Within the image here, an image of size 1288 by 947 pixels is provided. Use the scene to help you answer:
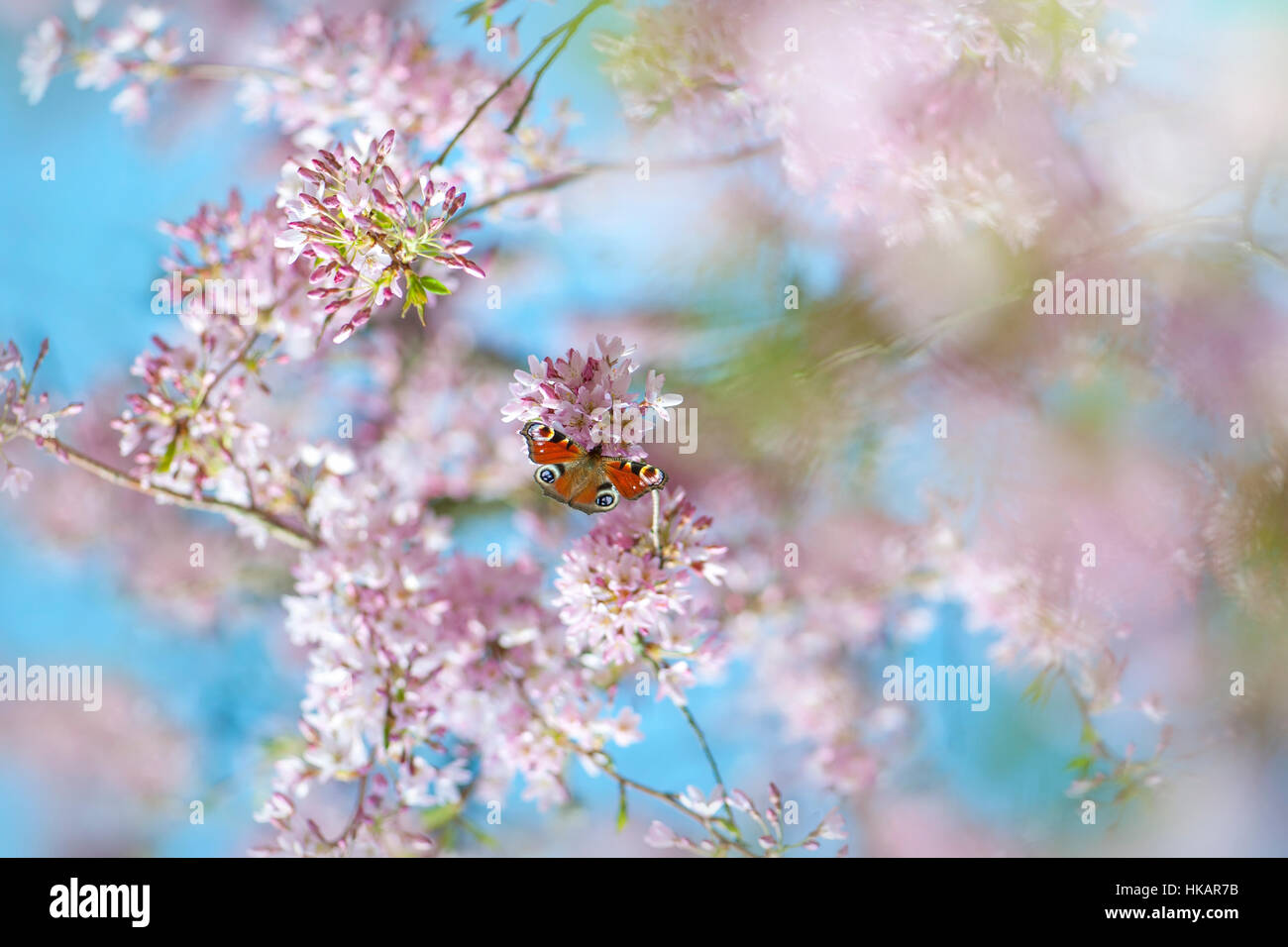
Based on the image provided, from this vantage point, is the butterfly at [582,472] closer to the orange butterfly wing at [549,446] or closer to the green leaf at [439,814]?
the orange butterfly wing at [549,446]

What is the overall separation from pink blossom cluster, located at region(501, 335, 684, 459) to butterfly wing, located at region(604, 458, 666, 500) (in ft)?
0.04

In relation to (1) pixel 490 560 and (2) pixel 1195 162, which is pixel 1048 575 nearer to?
(2) pixel 1195 162

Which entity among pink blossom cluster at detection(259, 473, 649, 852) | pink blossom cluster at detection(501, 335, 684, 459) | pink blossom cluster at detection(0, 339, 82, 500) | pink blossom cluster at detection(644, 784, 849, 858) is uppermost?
pink blossom cluster at detection(0, 339, 82, 500)

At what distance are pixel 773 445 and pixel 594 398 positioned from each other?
0.42 metres

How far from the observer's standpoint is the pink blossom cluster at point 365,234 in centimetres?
67

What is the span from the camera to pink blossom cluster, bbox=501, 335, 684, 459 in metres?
0.67

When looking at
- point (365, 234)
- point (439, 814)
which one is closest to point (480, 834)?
point (439, 814)

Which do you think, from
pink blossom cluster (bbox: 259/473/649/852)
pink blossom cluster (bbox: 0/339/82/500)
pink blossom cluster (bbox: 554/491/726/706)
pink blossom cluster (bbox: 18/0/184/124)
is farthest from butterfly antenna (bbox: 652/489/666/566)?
pink blossom cluster (bbox: 18/0/184/124)

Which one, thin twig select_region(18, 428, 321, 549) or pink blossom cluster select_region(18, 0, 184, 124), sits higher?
pink blossom cluster select_region(18, 0, 184, 124)

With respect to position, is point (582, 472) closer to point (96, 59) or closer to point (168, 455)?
point (168, 455)

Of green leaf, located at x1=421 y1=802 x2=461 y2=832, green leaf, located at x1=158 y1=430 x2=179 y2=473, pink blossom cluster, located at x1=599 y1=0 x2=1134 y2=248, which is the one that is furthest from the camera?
green leaf, located at x1=421 y1=802 x2=461 y2=832

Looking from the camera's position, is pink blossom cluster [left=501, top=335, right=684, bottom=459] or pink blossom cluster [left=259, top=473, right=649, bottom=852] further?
pink blossom cluster [left=259, top=473, right=649, bottom=852]

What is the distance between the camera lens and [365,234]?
67 centimetres

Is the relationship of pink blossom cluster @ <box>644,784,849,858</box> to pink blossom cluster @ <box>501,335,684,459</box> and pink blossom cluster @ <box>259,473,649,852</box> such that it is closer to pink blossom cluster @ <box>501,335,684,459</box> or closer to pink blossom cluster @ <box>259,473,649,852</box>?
pink blossom cluster @ <box>259,473,649,852</box>
